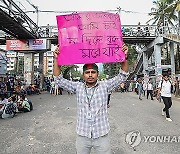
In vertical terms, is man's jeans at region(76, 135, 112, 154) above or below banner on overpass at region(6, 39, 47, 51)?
below

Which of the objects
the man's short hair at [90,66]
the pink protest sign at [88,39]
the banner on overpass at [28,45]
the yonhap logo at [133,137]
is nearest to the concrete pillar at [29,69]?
the banner on overpass at [28,45]

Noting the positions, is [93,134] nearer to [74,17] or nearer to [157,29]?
[74,17]

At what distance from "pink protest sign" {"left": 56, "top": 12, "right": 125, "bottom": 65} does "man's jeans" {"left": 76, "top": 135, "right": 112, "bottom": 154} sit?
977mm

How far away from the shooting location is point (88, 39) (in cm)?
312

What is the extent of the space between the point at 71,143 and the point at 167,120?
4.00 m

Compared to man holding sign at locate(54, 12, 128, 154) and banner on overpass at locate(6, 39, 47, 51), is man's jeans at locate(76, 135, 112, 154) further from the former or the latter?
banner on overpass at locate(6, 39, 47, 51)

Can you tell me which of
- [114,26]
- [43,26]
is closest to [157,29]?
[43,26]

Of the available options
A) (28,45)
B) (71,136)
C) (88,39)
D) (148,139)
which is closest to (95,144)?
(88,39)

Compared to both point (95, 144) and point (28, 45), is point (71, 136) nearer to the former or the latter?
point (95, 144)

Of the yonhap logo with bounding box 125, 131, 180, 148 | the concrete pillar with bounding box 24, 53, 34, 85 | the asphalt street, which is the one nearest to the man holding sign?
the asphalt street

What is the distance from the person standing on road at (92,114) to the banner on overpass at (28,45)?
850 inches

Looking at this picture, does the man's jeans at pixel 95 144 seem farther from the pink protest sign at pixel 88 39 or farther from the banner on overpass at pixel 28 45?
the banner on overpass at pixel 28 45

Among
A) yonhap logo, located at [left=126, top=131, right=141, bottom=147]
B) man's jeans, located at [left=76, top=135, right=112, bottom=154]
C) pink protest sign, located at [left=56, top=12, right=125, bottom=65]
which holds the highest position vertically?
pink protest sign, located at [left=56, top=12, right=125, bottom=65]

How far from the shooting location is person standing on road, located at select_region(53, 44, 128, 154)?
2748 mm
